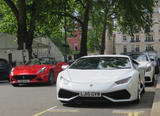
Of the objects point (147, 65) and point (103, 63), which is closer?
point (103, 63)

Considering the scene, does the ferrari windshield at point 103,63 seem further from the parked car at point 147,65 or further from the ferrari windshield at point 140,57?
the ferrari windshield at point 140,57

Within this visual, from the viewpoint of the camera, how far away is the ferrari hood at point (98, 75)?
6.96 meters

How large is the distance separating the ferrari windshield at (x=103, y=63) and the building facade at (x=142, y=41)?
8437cm

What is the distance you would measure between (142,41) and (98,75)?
89.1m

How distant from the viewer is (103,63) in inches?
320

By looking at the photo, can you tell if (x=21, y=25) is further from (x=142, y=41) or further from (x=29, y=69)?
(x=142, y=41)

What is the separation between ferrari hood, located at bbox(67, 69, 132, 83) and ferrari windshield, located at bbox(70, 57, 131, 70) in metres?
0.39

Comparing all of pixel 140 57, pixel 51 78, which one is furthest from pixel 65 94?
pixel 140 57

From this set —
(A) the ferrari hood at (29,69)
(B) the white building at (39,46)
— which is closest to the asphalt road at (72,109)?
(A) the ferrari hood at (29,69)

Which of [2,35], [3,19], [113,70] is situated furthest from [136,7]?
[3,19]

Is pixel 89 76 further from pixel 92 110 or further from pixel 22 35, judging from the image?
pixel 22 35

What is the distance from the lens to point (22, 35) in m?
22.2

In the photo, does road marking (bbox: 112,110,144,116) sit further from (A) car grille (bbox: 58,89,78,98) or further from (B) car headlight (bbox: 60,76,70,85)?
(B) car headlight (bbox: 60,76,70,85)

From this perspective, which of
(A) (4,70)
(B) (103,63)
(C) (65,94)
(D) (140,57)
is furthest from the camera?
(A) (4,70)
